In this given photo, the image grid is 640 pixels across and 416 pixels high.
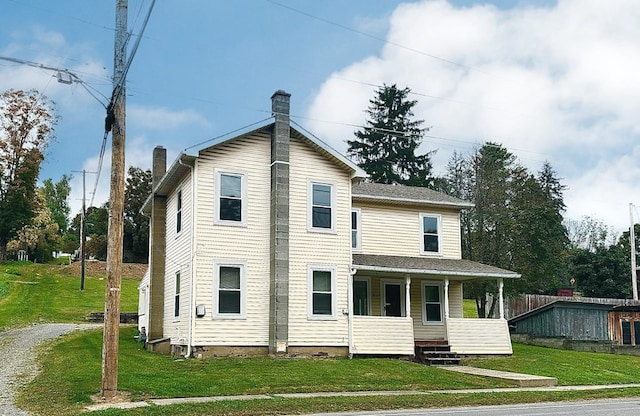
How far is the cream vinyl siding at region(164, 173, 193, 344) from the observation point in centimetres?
2142

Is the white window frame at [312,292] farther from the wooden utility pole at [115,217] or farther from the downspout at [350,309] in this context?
the wooden utility pole at [115,217]

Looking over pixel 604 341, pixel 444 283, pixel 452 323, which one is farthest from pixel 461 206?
pixel 604 341

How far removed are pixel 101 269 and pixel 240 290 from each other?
42.0m

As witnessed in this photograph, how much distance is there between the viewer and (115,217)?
14312 millimetres

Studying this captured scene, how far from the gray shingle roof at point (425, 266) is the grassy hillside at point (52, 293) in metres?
17.7

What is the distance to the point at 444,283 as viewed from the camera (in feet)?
84.6

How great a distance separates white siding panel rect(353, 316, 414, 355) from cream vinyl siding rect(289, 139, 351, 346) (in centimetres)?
48

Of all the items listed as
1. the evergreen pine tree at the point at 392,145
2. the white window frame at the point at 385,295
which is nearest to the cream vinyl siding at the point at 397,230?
the white window frame at the point at 385,295

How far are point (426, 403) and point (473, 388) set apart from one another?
3261mm

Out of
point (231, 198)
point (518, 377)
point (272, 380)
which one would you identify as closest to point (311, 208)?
point (231, 198)

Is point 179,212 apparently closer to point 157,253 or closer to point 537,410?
point 157,253

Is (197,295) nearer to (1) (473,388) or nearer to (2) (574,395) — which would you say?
(1) (473,388)

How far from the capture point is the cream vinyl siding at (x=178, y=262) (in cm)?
2142

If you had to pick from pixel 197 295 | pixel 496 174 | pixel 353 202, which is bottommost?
pixel 197 295
